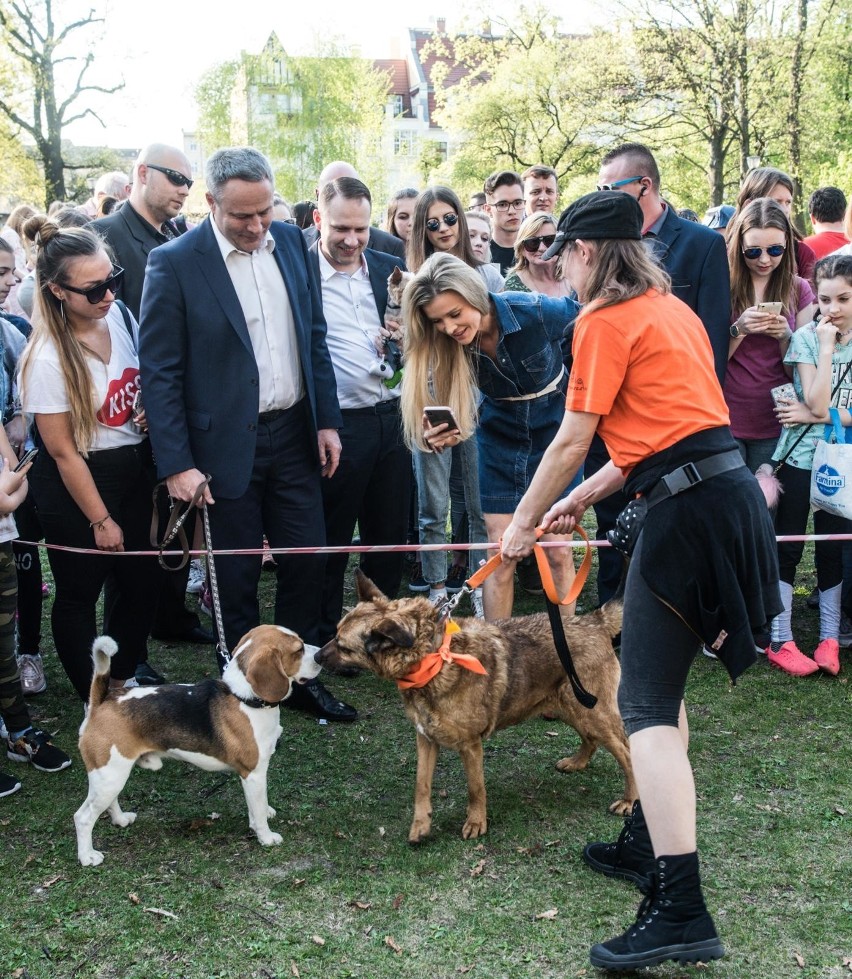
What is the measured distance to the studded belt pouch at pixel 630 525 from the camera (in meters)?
2.84

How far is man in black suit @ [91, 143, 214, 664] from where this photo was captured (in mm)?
5426

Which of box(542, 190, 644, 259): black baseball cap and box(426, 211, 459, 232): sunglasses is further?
box(426, 211, 459, 232): sunglasses

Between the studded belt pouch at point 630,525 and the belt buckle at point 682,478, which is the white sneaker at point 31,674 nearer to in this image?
the studded belt pouch at point 630,525

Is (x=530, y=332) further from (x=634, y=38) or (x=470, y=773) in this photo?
(x=634, y=38)

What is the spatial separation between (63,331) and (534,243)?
10.4ft

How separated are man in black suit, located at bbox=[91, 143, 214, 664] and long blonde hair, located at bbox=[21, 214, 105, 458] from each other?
1080 mm

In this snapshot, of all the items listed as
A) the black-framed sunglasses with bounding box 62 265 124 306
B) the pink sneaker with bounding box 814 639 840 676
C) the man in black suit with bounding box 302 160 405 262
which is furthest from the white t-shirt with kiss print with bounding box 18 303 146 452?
the pink sneaker with bounding box 814 639 840 676

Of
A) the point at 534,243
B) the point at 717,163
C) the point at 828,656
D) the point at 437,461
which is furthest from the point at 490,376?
the point at 717,163

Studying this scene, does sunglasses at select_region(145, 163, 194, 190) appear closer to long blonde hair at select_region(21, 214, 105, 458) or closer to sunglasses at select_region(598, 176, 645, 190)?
long blonde hair at select_region(21, 214, 105, 458)

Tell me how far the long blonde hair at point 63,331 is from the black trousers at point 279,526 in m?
0.69

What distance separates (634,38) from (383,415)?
81.6ft

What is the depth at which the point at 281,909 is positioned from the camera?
3258 mm

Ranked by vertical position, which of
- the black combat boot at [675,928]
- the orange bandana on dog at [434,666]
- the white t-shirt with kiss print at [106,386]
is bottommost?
the black combat boot at [675,928]

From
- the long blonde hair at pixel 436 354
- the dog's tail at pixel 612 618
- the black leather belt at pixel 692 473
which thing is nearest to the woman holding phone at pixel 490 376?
the long blonde hair at pixel 436 354
